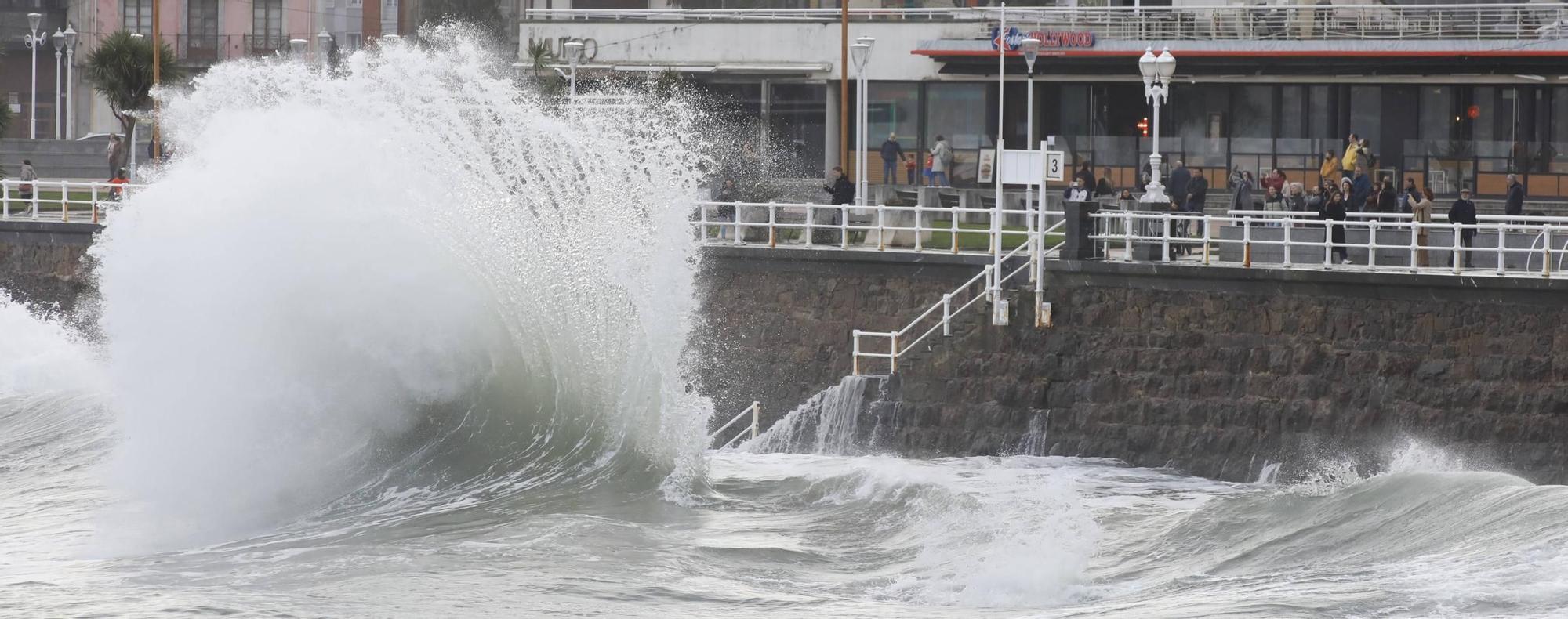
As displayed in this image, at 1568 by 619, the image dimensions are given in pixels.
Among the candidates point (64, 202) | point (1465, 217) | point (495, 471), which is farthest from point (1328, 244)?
point (64, 202)

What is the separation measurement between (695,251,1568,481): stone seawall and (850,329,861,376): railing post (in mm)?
150

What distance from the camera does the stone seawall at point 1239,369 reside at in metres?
22.9

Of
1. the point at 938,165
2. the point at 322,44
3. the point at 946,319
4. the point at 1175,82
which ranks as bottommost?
the point at 946,319

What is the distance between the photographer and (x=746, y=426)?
93.6ft

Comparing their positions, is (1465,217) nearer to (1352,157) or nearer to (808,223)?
(808,223)

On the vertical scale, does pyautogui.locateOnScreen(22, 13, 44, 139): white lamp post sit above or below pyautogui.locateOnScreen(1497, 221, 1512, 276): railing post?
above

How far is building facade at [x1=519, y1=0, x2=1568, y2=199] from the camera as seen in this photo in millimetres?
42125

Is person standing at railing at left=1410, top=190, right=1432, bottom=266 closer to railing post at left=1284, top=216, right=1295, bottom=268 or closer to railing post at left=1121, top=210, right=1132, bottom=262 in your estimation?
railing post at left=1284, top=216, right=1295, bottom=268

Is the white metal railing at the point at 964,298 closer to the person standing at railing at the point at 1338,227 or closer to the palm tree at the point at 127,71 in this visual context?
the person standing at railing at the point at 1338,227

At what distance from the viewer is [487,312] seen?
68.4 feet

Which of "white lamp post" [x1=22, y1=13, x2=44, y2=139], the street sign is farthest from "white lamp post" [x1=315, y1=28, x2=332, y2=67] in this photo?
the street sign

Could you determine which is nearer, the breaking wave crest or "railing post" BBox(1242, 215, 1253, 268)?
the breaking wave crest

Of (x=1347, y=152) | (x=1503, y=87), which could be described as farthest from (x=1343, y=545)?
(x=1503, y=87)

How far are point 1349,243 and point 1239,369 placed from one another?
2.13 m
